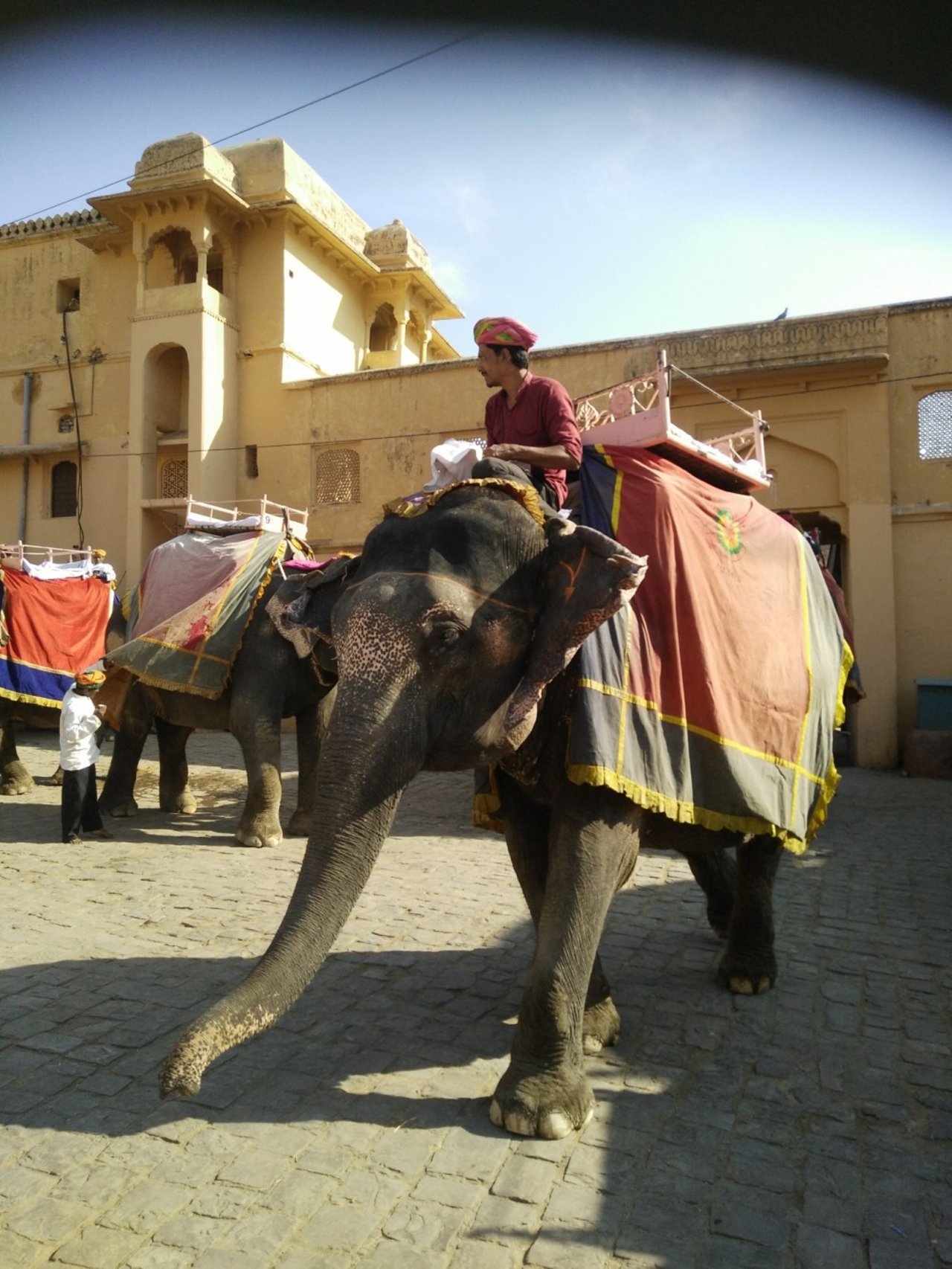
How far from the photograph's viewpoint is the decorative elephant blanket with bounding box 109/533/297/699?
810cm

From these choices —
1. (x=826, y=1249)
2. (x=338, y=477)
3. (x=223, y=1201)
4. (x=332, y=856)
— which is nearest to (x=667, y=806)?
(x=332, y=856)

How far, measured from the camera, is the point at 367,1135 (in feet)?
9.59

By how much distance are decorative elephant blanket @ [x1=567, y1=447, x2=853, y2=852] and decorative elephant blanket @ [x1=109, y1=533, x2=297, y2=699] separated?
17.2 feet

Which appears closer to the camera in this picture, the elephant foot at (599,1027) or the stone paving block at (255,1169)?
the stone paving block at (255,1169)

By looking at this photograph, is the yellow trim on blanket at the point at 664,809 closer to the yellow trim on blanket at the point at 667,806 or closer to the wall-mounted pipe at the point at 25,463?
the yellow trim on blanket at the point at 667,806

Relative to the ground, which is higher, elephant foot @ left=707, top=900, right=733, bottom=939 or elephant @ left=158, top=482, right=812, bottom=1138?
elephant @ left=158, top=482, right=812, bottom=1138

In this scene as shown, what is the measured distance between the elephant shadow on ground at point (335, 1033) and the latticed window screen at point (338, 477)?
14.9m

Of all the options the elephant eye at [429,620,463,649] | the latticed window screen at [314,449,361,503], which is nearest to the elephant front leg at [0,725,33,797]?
the elephant eye at [429,620,463,649]

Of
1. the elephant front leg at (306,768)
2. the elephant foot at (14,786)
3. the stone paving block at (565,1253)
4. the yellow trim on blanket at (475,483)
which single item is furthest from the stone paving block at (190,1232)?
the elephant foot at (14,786)

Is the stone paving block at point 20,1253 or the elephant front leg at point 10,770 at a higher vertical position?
the elephant front leg at point 10,770

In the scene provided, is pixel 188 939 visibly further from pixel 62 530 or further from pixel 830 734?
pixel 62 530

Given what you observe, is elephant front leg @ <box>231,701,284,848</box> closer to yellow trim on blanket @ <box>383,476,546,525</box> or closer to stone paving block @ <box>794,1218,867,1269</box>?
yellow trim on blanket @ <box>383,476,546,525</box>

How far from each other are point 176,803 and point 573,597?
7.31 metres

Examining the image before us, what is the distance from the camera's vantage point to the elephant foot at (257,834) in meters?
7.59
